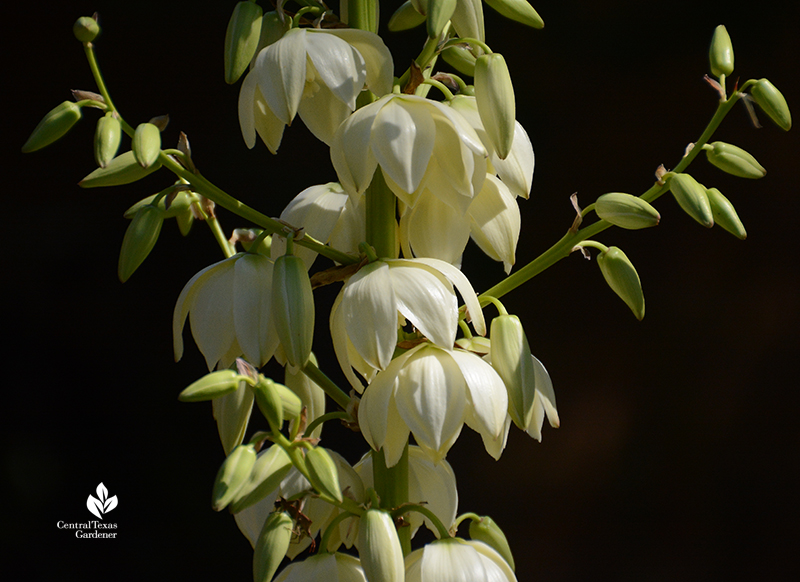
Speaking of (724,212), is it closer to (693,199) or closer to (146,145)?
(693,199)

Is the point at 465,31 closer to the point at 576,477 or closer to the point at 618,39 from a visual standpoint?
the point at 618,39

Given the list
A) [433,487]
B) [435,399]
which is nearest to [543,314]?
[433,487]

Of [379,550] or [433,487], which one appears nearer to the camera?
[379,550]

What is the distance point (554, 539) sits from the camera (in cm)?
106

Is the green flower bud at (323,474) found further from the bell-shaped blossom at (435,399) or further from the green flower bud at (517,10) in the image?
the green flower bud at (517,10)

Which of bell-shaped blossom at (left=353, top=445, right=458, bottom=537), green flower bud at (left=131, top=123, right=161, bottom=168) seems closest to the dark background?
bell-shaped blossom at (left=353, top=445, right=458, bottom=537)

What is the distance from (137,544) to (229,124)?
58 centimetres

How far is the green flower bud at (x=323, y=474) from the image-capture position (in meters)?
0.34

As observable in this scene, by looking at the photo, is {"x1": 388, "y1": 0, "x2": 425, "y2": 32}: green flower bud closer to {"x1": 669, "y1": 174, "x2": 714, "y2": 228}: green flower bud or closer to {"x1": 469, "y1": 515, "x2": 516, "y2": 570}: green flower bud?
{"x1": 669, "y1": 174, "x2": 714, "y2": 228}: green flower bud

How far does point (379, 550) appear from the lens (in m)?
0.35

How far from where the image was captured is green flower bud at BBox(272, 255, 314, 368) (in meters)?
0.34

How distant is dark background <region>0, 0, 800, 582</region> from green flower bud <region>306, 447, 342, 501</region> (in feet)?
2.15

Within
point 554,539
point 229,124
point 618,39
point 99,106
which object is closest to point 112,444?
point 229,124

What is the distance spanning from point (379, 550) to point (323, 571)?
6 centimetres
